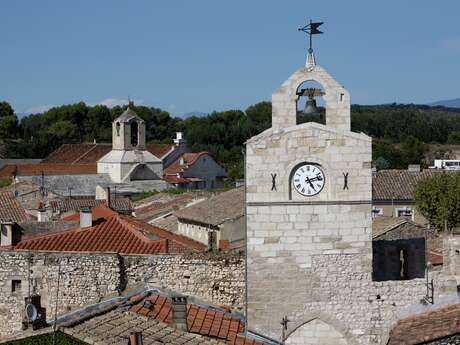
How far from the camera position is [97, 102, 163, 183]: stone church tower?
7781 centimetres

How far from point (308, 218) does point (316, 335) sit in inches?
84.9

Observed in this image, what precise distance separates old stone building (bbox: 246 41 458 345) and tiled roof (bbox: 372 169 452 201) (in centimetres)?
3219

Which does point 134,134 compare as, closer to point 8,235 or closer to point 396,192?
point 396,192

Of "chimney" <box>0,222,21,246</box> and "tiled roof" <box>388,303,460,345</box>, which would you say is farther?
"chimney" <box>0,222,21,246</box>

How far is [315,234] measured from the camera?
19.0 metres

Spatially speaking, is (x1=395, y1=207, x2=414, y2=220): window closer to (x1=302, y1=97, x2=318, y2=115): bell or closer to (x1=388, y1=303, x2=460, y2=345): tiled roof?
(x1=302, y1=97, x2=318, y2=115): bell

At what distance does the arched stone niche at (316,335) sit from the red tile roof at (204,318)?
739 millimetres

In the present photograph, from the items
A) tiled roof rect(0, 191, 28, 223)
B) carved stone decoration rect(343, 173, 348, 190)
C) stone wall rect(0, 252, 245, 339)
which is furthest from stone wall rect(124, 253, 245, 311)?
tiled roof rect(0, 191, 28, 223)

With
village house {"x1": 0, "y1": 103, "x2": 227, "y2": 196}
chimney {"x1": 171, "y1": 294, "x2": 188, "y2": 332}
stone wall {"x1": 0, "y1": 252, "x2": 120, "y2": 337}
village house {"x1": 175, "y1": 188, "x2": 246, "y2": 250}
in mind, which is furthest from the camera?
village house {"x1": 0, "y1": 103, "x2": 227, "y2": 196}

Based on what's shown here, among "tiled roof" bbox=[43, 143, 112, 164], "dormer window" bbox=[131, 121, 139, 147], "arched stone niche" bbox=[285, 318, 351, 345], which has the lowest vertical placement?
"arched stone niche" bbox=[285, 318, 351, 345]

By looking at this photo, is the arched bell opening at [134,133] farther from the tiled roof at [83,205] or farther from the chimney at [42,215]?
the chimney at [42,215]

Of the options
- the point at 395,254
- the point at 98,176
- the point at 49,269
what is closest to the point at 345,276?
the point at 395,254

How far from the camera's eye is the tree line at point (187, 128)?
122438 mm

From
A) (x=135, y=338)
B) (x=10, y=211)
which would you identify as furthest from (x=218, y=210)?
(x=135, y=338)
